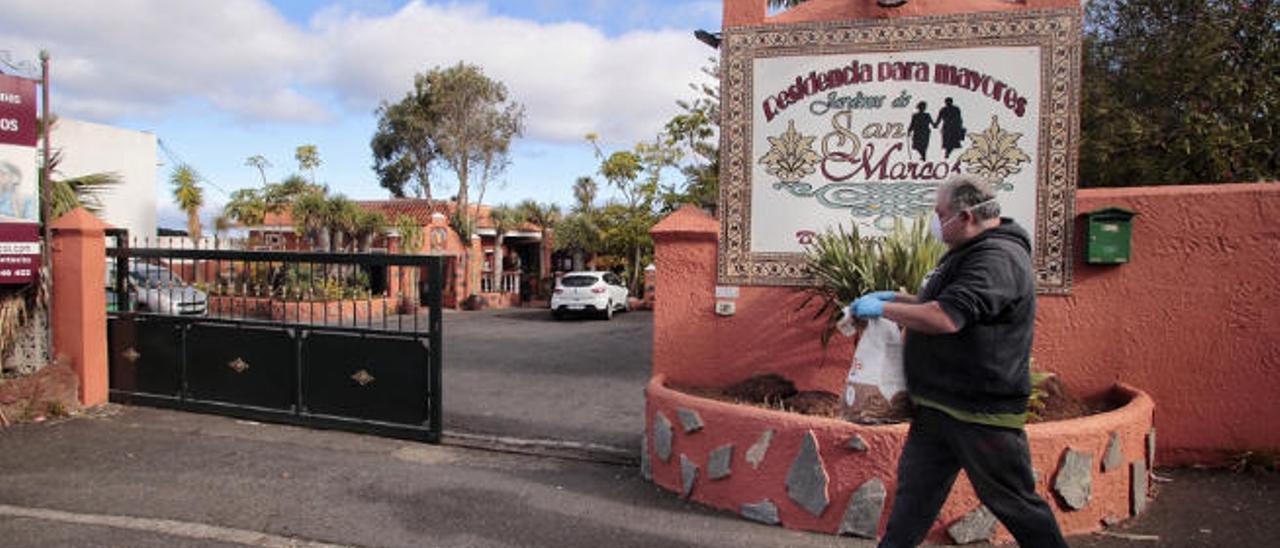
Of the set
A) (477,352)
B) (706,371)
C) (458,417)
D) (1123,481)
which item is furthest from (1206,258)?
(477,352)

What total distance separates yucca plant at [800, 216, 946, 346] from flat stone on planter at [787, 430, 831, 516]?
1.10m

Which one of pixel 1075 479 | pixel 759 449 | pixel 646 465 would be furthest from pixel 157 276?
pixel 1075 479

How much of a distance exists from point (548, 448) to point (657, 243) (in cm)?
188

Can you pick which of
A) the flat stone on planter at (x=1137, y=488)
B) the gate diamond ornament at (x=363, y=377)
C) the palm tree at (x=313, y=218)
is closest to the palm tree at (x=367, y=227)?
the palm tree at (x=313, y=218)

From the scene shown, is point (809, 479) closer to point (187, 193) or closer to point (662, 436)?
point (662, 436)

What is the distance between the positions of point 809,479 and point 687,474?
87cm

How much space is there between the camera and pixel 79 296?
7.78 meters

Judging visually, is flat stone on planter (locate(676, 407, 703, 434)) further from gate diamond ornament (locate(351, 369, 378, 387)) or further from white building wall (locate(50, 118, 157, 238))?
white building wall (locate(50, 118, 157, 238))

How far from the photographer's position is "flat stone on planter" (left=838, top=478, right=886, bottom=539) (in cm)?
455

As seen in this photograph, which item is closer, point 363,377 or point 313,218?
point 363,377

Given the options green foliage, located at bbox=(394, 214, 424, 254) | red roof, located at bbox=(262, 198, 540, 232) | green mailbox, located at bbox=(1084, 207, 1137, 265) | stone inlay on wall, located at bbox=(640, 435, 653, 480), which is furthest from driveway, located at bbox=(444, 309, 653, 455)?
red roof, located at bbox=(262, 198, 540, 232)

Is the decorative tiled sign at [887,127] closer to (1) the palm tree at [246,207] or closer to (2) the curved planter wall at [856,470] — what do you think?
(2) the curved planter wall at [856,470]

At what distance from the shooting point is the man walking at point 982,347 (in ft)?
10.1

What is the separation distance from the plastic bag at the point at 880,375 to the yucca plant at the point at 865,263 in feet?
4.11
